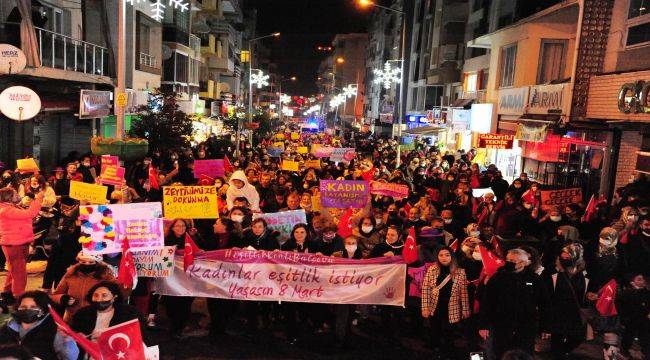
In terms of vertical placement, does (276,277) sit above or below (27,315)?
below

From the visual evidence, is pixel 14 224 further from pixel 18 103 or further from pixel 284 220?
pixel 18 103

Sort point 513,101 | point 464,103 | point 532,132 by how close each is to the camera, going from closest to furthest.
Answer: point 532,132, point 513,101, point 464,103

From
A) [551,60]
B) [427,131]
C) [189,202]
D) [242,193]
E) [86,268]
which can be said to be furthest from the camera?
[427,131]

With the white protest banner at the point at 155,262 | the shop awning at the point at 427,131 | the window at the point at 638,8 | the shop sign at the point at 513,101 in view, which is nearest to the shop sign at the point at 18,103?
the white protest banner at the point at 155,262

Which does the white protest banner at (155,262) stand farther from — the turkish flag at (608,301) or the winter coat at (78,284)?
the turkish flag at (608,301)

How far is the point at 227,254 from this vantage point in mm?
8016

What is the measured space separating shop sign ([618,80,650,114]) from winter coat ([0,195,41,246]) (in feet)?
42.6

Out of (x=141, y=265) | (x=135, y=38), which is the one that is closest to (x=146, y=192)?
(x=141, y=265)

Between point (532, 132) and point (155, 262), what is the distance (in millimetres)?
15257

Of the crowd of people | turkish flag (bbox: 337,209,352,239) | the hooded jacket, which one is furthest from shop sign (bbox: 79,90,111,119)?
turkish flag (bbox: 337,209,352,239)

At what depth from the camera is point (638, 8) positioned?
16.1 meters

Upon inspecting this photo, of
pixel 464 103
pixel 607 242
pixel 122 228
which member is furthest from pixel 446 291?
pixel 464 103

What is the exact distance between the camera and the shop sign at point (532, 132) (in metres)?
19.1

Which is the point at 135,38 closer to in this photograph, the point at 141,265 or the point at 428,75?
the point at 141,265
